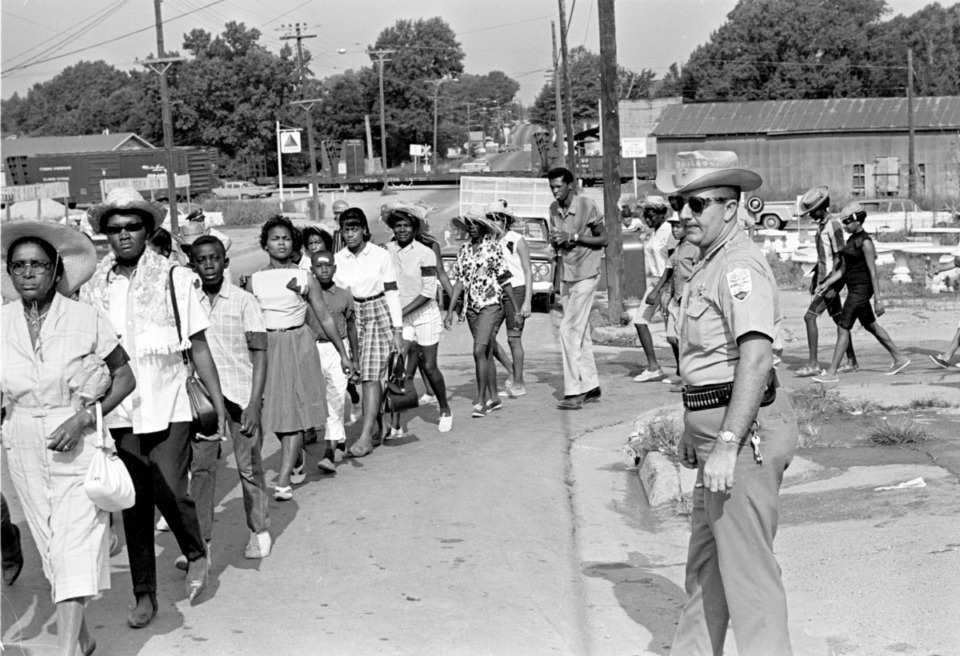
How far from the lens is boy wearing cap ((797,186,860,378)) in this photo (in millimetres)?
11664

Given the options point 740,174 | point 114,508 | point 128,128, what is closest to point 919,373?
point 740,174

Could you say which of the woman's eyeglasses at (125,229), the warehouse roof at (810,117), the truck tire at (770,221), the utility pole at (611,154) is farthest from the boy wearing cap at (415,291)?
the warehouse roof at (810,117)

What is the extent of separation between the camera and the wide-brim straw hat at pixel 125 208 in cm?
577

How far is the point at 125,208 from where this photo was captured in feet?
18.9

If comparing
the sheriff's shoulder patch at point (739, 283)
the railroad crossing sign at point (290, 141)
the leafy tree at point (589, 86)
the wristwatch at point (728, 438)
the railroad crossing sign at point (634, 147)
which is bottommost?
the wristwatch at point (728, 438)

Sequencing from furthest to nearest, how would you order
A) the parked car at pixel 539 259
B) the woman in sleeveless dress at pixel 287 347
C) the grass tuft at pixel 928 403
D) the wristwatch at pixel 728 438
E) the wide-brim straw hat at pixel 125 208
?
the parked car at pixel 539 259 → the grass tuft at pixel 928 403 → the woman in sleeveless dress at pixel 287 347 → the wide-brim straw hat at pixel 125 208 → the wristwatch at pixel 728 438

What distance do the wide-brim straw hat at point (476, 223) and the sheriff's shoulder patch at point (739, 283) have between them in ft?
22.2

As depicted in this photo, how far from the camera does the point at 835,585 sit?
5816mm

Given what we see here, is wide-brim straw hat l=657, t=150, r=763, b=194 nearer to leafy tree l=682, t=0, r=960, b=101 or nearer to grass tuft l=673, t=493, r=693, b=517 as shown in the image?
grass tuft l=673, t=493, r=693, b=517

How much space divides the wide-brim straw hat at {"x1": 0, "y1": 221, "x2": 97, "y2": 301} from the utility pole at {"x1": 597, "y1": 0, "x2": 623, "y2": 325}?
1224cm

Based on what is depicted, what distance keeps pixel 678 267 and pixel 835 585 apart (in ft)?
18.1

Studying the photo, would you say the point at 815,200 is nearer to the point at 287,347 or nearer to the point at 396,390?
the point at 396,390

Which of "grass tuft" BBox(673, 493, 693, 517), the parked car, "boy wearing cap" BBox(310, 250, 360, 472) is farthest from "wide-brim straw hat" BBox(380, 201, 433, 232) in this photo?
the parked car

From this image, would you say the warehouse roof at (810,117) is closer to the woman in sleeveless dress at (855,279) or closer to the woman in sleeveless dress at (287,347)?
the woman in sleeveless dress at (855,279)
